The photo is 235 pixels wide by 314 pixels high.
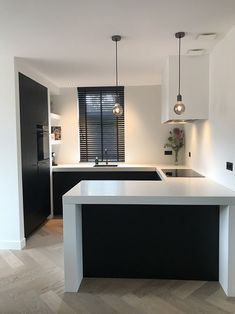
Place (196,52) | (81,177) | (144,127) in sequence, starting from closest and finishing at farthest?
(196,52)
(81,177)
(144,127)

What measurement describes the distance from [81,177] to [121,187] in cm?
210

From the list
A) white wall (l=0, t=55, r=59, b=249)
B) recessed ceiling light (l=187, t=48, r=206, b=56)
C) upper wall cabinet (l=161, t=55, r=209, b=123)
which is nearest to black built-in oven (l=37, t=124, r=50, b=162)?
white wall (l=0, t=55, r=59, b=249)

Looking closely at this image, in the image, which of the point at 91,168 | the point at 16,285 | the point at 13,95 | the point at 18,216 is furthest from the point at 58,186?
the point at 16,285

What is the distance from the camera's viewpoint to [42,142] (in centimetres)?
443

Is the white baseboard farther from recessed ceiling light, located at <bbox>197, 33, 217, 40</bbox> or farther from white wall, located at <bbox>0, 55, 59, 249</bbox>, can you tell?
recessed ceiling light, located at <bbox>197, 33, 217, 40</bbox>

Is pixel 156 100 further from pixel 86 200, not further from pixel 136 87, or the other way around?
pixel 86 200

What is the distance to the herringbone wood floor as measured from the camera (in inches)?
90.7

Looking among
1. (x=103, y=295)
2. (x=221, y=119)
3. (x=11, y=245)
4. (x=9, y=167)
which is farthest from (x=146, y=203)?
(x=11, y=245)

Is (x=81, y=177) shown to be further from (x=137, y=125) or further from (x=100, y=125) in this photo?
(x=137, y=125)

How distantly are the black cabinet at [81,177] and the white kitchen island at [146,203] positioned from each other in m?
1.94

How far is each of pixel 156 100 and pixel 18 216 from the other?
131 inches

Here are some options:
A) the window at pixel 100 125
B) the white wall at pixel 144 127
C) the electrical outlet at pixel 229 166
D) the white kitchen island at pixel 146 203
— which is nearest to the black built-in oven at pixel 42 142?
the window at pixel 100 125

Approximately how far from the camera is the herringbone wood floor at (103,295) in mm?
2305

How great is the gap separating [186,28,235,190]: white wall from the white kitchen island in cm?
33
